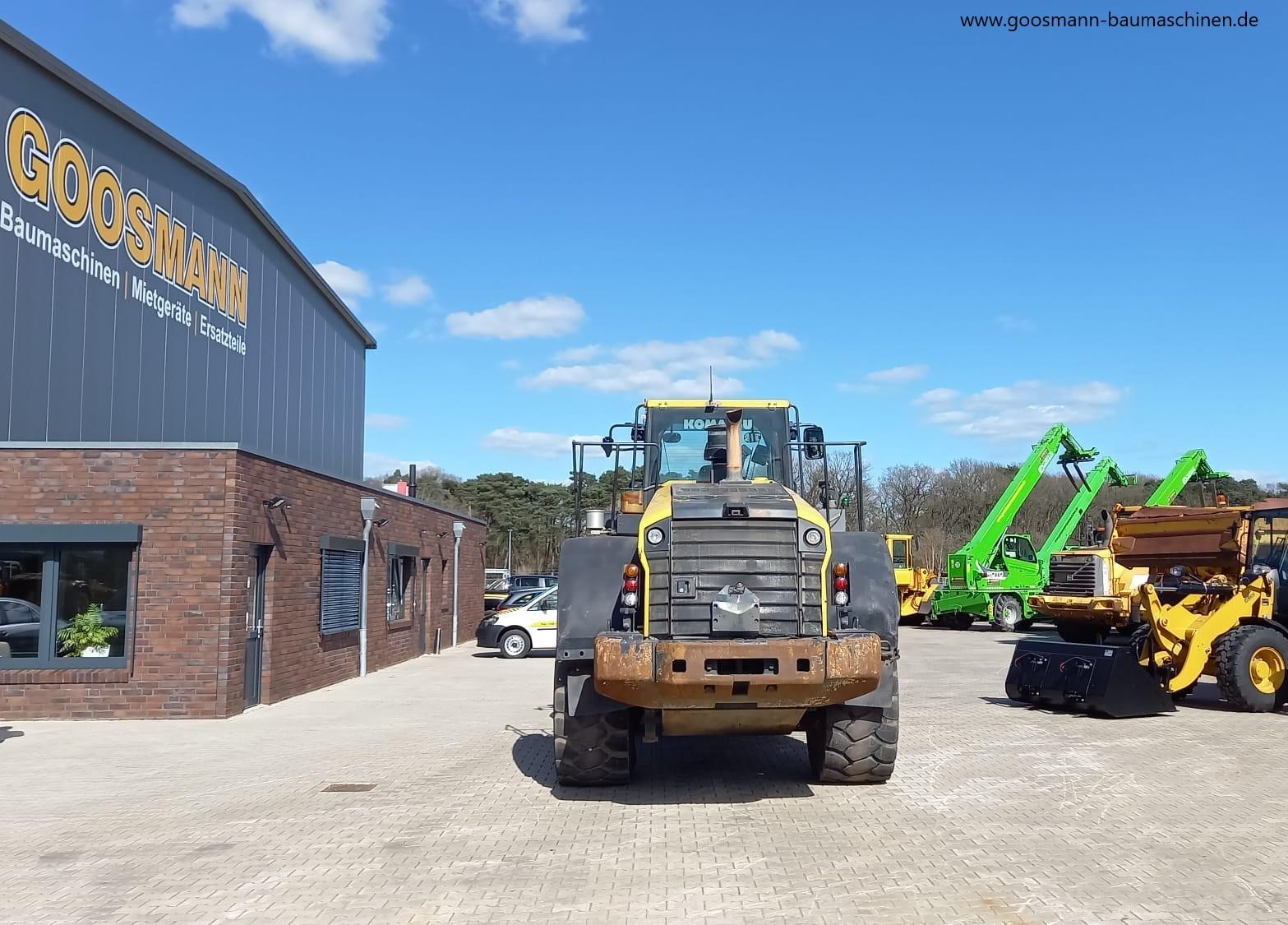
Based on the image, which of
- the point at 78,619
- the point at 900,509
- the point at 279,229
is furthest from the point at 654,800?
the point at 900,509

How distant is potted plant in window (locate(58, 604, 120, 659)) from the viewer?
498 inches

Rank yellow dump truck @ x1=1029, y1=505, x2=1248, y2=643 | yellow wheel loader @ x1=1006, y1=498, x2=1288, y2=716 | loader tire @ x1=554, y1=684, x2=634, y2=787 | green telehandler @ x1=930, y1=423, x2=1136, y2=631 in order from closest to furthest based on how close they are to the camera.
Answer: loader tire @ x1=554, y1=684, x2=634, y2=787 < yellow wheel loader @ x1=1006, y1=498, x2=1288, y2=716 < yellow dump truck @ x1=1029, y1=505, x2=1248, y2=643 < green telehandler @ x1=930, y1=423, x2=1136, y2=631

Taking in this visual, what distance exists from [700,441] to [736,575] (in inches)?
109

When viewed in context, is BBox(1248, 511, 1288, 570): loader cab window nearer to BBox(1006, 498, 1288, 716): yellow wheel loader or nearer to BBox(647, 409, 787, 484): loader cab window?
BBox(1006, 498, 1288, 716): yellow wheel loader

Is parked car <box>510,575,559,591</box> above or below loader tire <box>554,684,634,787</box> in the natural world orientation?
above

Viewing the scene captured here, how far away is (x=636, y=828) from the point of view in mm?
7402

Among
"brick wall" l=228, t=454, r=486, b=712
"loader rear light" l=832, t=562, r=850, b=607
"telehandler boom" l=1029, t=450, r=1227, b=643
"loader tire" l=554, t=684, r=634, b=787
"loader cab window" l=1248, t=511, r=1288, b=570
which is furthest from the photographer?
"telehandler boom" l=1029, t=450, r=1227, b=643

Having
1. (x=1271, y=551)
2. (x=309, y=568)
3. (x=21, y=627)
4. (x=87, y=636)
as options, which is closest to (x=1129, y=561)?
(x=1271, y=551)

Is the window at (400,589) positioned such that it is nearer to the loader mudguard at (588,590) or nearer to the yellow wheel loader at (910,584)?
the loader mudguard at (588,590)

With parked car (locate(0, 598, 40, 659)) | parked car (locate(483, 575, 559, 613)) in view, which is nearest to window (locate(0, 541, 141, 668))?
parked car (locate(0, 598, 40, 659))

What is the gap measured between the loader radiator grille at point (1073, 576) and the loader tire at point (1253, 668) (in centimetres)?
860

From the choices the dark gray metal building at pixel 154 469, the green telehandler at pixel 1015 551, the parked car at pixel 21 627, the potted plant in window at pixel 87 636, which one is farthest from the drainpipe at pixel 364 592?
the green telehandler at pixel 1015 551

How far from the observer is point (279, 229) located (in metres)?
24.1

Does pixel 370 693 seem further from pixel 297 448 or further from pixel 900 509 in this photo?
pixel 900 509
